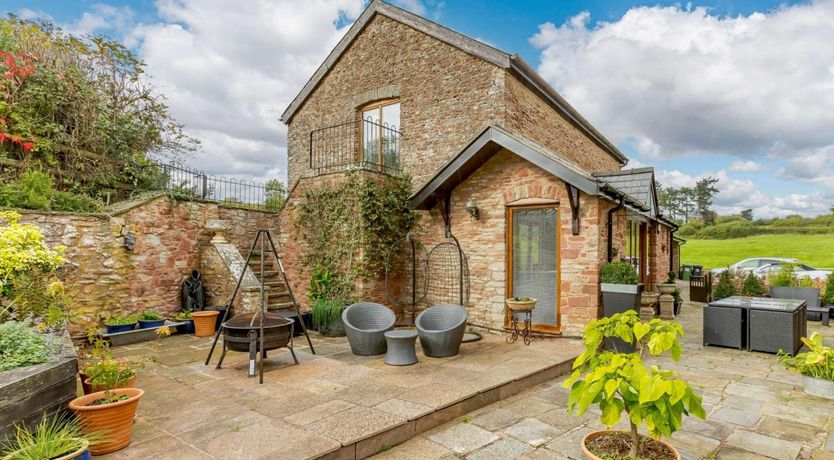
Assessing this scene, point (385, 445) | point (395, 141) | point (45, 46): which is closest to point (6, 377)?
point (385, 445)

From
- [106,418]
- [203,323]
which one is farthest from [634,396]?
[203,323]

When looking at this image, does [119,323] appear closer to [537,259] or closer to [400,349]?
[400,349]

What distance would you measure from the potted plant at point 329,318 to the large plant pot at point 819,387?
21.6ft

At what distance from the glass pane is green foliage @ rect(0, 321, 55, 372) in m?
6.43

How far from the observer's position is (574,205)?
6598mm

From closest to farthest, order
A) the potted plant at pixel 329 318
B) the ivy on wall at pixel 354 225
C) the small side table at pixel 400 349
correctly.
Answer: the small side table at pixel 400 349, the potted plant at pixel 329 318, the ivy on wall at pixel 354 225

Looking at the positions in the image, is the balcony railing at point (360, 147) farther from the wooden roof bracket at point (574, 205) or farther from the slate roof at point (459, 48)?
the wooden roof bracket at point (574, 205)

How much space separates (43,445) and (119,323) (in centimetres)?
525

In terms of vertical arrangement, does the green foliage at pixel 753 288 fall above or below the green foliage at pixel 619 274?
below

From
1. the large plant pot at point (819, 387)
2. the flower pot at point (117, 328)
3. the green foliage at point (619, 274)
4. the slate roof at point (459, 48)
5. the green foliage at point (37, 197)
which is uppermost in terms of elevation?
the slate roof at point (459, 48)

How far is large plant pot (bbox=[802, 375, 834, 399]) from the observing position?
4.68 metres

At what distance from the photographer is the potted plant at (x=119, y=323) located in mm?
6748

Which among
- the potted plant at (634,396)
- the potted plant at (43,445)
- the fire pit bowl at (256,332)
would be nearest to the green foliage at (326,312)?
the fire pit bowl at (256,332)

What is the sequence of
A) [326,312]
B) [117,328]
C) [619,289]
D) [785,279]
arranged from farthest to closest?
[785,279] → [326,312] → [117,328] → [619,289]
